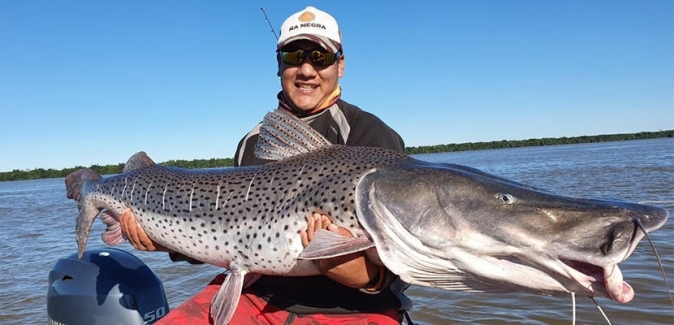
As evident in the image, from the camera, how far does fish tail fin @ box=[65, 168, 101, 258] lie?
4426mm

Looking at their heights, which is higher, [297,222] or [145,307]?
[297,222]

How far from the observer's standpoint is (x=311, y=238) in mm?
2910

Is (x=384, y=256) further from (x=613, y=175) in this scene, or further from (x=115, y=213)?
(x=613, y=175)

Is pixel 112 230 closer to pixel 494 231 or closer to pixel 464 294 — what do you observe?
pixel 494 231

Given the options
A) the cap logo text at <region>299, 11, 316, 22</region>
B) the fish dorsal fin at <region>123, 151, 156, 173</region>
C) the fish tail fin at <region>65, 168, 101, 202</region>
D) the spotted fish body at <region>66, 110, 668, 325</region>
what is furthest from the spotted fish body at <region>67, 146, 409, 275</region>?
the cap logo text at <region>299, 11, 316, 22</region>

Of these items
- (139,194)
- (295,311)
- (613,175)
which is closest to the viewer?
(295,311)

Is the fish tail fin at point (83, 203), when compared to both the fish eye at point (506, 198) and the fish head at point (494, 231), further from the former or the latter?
the fish eye at point (506, 198)

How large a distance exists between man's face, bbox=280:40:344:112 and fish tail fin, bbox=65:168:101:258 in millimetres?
2084

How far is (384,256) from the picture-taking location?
2590 millimetres

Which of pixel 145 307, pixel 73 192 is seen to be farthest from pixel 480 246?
pixel 73 192

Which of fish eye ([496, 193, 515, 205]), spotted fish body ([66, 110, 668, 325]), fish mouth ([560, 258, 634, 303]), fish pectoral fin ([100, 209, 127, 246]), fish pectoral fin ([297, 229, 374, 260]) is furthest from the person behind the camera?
fish pectoral fin ([100, 209, 127, 246])

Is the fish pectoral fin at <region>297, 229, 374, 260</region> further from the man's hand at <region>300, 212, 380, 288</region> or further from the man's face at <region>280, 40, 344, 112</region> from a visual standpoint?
the man's face at <region>280, 40, 344, 112</region>

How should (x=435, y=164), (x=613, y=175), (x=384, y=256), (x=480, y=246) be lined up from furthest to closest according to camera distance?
(x=613, y=175), (x=435, y=164), (x=384, y=256), (x=480, y=246)

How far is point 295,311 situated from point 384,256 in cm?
106
